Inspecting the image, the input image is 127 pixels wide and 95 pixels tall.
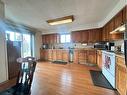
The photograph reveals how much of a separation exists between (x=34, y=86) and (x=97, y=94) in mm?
1684

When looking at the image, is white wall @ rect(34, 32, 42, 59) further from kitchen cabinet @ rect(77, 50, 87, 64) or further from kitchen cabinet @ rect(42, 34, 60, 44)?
kitchen cabinet @ rect(77, 50, 87, 64)

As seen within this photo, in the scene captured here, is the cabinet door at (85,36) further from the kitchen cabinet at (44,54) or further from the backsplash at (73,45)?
the kitchen cabinet at (44,54)

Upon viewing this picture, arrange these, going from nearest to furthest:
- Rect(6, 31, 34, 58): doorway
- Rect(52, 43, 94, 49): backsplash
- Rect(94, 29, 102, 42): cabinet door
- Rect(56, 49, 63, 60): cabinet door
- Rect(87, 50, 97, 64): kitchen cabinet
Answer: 1. Rect(87, 50, 97, 64): kitchen cabinet
2. Rect(94, 29, 102, 42): cabinet door
3. Rect(6, 31, 34, 58): doorway
4. Rect(52, 43, 94, 49): backsplash
5. Rect(56, 49, 63, 60): cabinet door

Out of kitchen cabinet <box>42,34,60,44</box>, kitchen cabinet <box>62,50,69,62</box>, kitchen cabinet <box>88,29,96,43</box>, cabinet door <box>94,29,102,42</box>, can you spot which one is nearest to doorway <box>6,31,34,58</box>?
kitchen cabinet <box>42,34,60,44</box>

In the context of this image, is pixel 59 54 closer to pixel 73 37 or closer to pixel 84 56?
pixel 73 37

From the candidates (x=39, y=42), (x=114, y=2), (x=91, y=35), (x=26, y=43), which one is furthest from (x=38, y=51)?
(x=114, y=2)

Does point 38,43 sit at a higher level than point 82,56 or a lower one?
higher

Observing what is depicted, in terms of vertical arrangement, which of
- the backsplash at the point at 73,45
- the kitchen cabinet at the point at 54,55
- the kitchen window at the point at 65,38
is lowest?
the kitchen cabinet at the point at 54,55

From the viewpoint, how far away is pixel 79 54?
5539 millimetres

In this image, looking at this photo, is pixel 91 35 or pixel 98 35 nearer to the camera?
pixel 98 35

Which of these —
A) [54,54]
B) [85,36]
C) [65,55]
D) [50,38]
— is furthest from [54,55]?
[85,36]

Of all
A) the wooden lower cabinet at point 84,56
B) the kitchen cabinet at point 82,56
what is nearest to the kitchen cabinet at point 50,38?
the wooden lower cabinet at point 84,56

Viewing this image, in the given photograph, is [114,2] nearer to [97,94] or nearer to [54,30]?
[97,94]

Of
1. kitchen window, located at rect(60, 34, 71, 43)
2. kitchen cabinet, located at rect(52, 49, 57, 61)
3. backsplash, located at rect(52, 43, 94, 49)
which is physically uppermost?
kitchen window, located at rect(60, 34, 71, 43)
